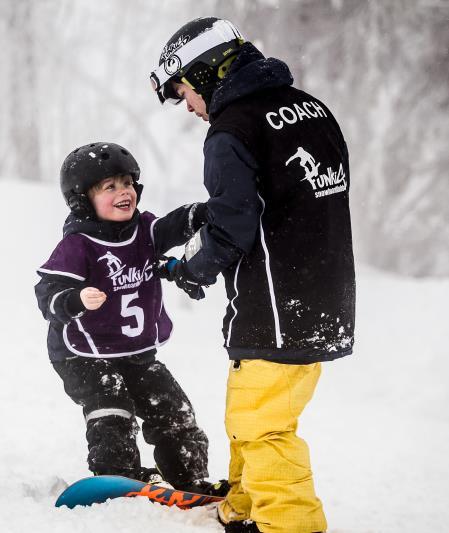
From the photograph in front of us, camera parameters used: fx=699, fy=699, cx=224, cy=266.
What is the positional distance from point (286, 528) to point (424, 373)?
514 centimetres

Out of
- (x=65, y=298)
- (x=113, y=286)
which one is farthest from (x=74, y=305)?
(x=113, y=286)

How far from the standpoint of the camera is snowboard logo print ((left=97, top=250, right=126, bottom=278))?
3395mm

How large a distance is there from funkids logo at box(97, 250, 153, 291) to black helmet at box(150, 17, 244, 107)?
88 cm

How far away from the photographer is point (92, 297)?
3.04m

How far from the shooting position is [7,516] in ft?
9.46

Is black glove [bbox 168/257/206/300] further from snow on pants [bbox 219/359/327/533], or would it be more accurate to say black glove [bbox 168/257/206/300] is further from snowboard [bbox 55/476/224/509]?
snowboard [bbox 55/476/224/509]

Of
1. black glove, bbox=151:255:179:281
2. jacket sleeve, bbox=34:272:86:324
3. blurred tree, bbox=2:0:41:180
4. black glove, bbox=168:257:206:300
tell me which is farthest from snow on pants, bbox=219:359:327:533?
blurred tree, bbox=2:0:41:180

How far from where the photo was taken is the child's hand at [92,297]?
3037 millimetres

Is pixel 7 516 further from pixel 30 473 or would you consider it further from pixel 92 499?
pixel 30 473

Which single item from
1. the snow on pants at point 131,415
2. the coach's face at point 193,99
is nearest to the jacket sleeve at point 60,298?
the snow on pants at point 131,415


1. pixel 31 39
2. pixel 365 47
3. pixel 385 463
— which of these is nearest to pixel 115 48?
pixel 31 39

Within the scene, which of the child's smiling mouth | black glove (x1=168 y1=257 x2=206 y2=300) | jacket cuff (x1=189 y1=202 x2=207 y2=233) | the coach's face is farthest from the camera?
jacket cuff (x1=189 y1=202 x2=207 y2=233)

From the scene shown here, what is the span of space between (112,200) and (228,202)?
0.89 m

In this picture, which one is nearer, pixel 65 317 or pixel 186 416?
pixel 65 317
